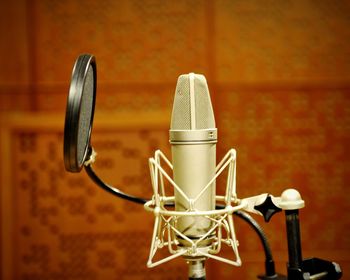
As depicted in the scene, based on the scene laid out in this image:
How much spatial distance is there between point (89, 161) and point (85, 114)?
0.26ft

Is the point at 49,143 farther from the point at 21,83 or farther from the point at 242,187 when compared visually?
the point at 242,187

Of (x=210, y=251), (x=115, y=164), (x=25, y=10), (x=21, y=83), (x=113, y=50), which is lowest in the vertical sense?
(x=210, y=251)

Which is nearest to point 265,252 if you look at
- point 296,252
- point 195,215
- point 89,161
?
point 296,252

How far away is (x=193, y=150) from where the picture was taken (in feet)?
2.23

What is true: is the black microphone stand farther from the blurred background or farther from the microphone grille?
the blurred background

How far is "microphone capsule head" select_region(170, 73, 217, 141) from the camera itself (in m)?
0.68

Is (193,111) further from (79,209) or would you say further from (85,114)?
(79,209)

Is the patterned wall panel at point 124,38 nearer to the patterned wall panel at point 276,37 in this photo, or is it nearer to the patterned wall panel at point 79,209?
the patterned wall panel at point 276,37

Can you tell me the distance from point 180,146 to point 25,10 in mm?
1414

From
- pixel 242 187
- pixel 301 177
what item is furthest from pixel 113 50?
pixel 301 177

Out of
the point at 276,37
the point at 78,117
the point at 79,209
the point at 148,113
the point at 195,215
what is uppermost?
the point at 276,37

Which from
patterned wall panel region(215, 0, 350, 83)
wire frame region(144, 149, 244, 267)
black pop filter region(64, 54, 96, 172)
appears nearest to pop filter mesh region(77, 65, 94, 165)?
black pop filter region(64, 54, 96, 172)

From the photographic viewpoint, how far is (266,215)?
0.70 metres

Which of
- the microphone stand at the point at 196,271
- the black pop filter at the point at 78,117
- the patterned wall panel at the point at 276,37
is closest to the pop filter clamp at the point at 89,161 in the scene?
the black pop filter at the point at 78,117
